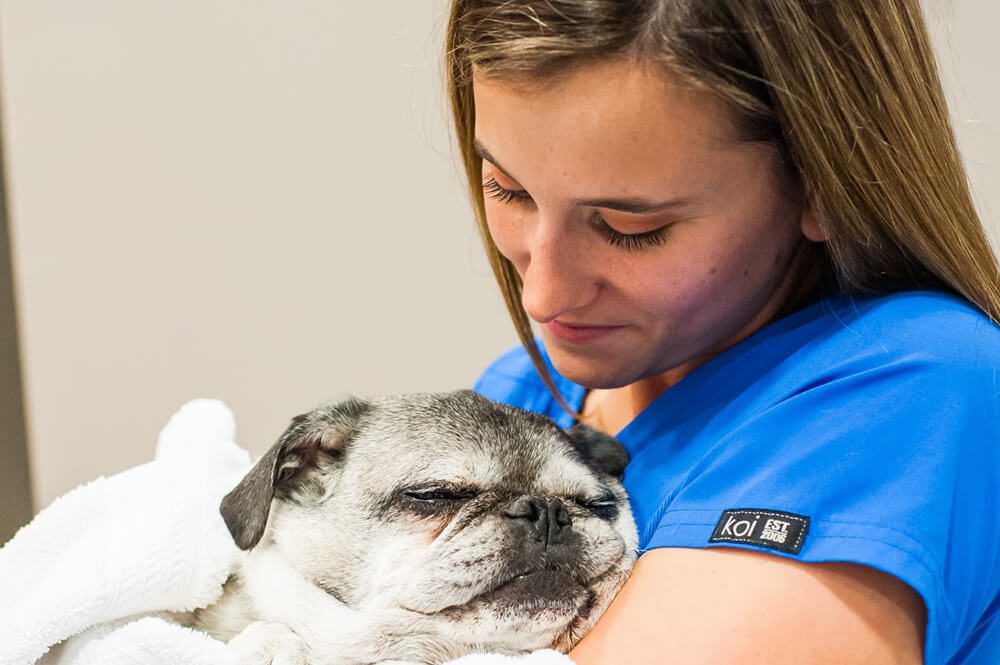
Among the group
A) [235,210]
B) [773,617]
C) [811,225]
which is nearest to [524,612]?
[773,617]

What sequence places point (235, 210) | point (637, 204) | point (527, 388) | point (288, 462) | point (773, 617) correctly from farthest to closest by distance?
point (235, 210) < point (527, 388) < point (288, 462) < point (637, 204) < point (773, 617)

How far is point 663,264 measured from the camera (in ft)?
3.11

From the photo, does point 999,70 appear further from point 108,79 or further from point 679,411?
point 108,79

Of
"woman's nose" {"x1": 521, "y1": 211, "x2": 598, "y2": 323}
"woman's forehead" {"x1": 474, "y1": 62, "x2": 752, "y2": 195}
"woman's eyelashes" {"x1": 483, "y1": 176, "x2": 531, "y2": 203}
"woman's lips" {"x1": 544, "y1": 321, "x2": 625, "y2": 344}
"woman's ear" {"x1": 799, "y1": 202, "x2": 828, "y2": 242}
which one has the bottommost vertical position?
"woman's lips" {"x1": 544, "y1": 321, "x2": 625, "y2": 344}

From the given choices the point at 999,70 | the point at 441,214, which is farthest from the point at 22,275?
the point at 999,70

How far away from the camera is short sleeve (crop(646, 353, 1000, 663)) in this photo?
2.63 feet

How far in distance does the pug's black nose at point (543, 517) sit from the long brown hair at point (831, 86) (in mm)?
362

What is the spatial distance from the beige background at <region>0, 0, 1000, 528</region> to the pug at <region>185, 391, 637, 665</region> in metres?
1.01

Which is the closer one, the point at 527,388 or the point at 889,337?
the point at 889,337

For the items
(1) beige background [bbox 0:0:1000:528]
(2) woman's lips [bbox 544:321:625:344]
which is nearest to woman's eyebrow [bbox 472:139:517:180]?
(2) woman's lips [bbox 544:321:625:344]

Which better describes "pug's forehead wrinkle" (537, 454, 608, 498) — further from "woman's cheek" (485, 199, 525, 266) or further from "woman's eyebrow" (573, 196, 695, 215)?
"woman's eyebrow" (573, 196, 695, 215)

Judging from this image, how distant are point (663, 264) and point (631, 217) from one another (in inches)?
2.4

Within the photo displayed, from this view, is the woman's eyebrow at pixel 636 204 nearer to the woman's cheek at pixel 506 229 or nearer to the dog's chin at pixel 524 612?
the woman's cheek at pixel 506 229

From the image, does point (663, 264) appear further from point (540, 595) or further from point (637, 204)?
point (540, 595)
